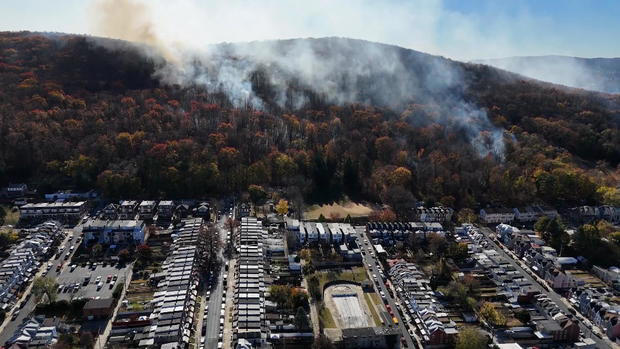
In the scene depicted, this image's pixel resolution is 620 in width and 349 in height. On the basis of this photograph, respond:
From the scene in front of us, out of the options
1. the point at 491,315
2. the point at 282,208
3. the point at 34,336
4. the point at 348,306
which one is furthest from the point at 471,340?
the point at 34,336

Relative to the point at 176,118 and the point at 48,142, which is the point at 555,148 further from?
the point at 48,142

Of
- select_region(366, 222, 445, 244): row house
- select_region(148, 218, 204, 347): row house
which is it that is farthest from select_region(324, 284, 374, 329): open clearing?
select_region(148, 218, 204, 347): row house

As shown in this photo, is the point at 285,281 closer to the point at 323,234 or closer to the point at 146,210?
the point at 323,234

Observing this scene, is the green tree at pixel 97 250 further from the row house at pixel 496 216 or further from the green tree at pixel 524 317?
the row house at pixel 496 216

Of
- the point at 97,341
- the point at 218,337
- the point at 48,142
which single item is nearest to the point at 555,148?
the point at 218,337

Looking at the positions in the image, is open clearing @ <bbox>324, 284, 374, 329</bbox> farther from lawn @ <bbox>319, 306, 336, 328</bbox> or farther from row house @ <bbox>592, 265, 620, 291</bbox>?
row house @ <bbox>592, 265, 620, 291</bbox>

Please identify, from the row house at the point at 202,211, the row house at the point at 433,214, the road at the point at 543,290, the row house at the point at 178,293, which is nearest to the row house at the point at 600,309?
the road at the point at 543,290
